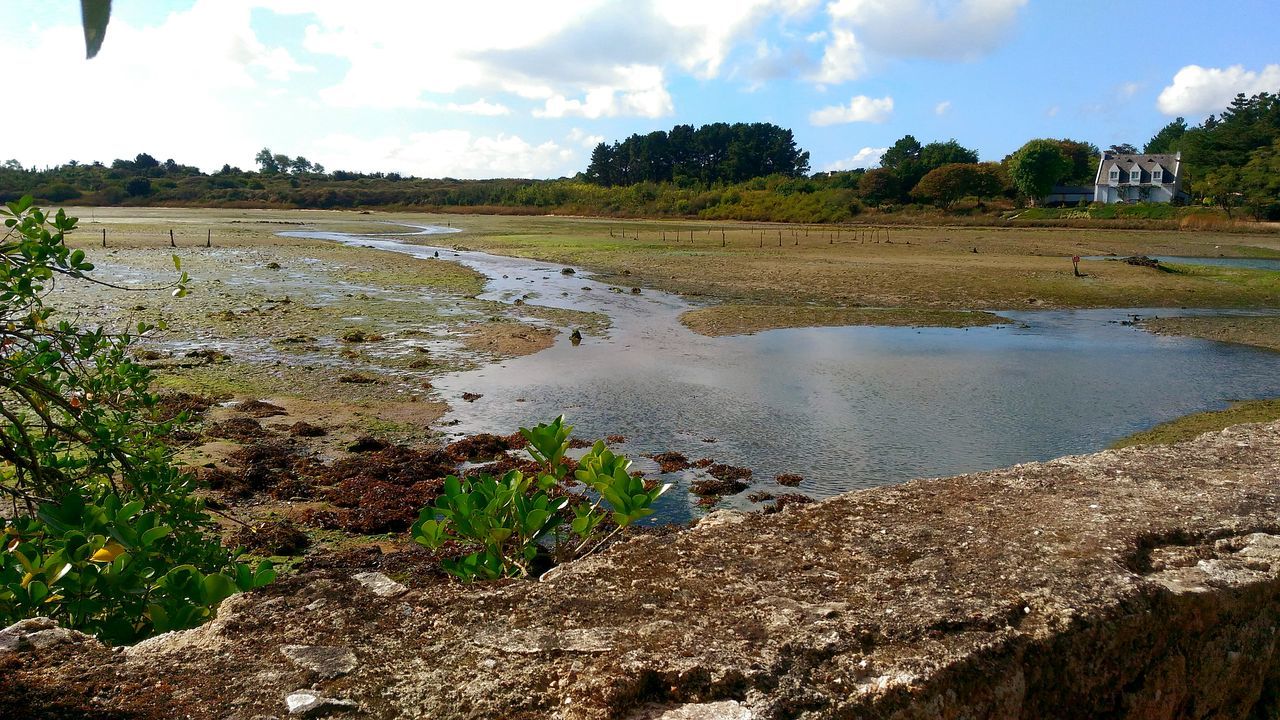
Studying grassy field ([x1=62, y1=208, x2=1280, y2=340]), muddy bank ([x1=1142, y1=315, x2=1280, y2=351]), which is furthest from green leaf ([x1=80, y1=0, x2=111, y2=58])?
muddy bank ([x1=1142, y1=315, x2=1280, y2=351])

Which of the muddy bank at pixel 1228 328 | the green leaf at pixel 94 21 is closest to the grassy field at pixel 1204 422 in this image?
the muddy bank at pixel 1228 328

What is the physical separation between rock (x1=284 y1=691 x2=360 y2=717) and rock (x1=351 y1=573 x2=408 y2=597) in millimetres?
597

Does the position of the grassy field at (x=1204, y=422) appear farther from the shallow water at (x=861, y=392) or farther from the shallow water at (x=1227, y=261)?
the shallow water at (x=1227, y=261)

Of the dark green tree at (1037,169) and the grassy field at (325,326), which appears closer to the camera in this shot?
the grassy field at (325,326)

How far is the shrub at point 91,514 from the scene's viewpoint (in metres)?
2.59

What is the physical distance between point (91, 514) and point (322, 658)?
1.18 meters

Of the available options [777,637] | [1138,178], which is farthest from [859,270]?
[1138,178]

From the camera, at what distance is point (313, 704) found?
1.90 m

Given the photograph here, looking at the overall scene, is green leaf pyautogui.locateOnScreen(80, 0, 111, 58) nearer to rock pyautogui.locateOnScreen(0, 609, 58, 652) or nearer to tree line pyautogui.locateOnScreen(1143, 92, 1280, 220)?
rock pyautogui.locateOnScreen(0, 609, 58, 652)

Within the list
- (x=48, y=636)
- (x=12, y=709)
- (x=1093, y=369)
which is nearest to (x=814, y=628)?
(x=12, y=709)

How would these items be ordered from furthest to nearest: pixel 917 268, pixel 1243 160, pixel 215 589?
1. pixel 1243 160
2. pixel 917 268
3. pixel 215 589

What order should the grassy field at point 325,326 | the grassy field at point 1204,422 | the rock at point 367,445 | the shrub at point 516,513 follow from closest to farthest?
the shrub at point 516,513, the rock at point 367,445, the grassy field at point 1204,422, the grassy field at point 325,326

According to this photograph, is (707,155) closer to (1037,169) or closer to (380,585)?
(1037,169)

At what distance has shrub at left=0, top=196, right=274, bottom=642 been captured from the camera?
102 inches
